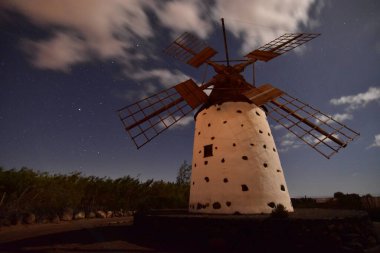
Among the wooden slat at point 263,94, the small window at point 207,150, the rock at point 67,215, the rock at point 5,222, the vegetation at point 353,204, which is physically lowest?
the rock at point 5,222

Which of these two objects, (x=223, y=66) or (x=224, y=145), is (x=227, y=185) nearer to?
(x=224, y=145)

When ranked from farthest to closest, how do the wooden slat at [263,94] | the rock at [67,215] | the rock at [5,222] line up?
the rock at [67,215]
the rock at [5,222]
the wooden slat at [263,94]

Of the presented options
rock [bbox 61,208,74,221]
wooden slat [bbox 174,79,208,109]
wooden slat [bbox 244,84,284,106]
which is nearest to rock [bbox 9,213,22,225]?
rock [bbox 61,208,74,221]

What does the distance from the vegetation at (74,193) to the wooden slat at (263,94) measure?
7251mm

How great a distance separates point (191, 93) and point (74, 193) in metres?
16.0

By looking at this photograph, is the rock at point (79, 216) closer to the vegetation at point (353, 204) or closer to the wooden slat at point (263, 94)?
the vegetation at point (353, 204)

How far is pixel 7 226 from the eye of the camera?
13922mm

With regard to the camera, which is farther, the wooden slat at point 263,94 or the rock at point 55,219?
the rock at point 55,219

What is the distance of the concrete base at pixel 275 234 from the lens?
23.6ft

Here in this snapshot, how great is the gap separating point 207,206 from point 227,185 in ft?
4.01

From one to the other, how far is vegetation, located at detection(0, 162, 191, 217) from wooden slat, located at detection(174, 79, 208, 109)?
219 inches

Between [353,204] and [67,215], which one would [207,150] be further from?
[67,215]

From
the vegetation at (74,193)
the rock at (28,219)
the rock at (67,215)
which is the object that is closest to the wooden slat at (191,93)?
the vegetation at (74,193)

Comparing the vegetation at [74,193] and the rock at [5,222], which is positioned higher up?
the vegetation at [74,193]
